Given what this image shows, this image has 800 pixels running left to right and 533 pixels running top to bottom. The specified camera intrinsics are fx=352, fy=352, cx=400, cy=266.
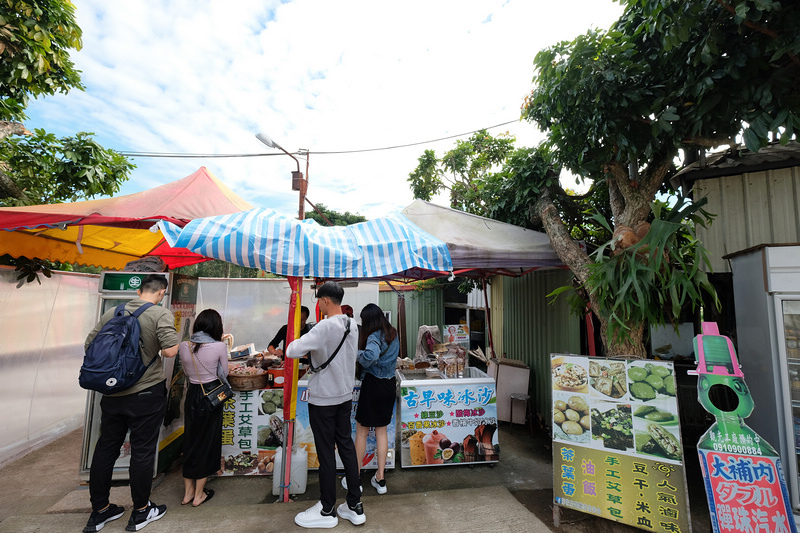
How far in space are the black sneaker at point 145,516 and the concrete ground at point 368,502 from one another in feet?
0.26

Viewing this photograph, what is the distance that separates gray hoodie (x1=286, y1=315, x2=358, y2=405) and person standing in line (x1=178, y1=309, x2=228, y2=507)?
1.00 meters

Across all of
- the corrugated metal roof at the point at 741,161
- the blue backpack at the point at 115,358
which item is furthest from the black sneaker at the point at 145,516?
the corrugated metal roof at the point at 741,161

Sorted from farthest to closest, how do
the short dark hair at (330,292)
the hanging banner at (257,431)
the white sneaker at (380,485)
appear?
the hanging banner at (257,431) → the white sneaker at (380,485) → the short dark hair at (330,292)

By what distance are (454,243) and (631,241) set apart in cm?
179

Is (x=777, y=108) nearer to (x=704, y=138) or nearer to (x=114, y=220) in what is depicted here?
(x=704, y=138)

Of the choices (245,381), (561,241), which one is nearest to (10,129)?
(245,381)

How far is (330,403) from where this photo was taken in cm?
300

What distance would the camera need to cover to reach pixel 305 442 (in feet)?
13.0

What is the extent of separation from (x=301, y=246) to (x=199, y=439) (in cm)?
207

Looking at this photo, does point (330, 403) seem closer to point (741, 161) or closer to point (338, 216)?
point (741, 161)

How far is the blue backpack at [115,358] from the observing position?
270cm

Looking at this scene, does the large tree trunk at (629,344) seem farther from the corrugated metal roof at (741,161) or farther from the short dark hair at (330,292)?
the short dark hair at (330,292)

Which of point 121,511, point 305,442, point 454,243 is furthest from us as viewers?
point 454,243

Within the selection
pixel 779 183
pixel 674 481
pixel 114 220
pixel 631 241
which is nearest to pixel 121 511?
pixel 114 220
